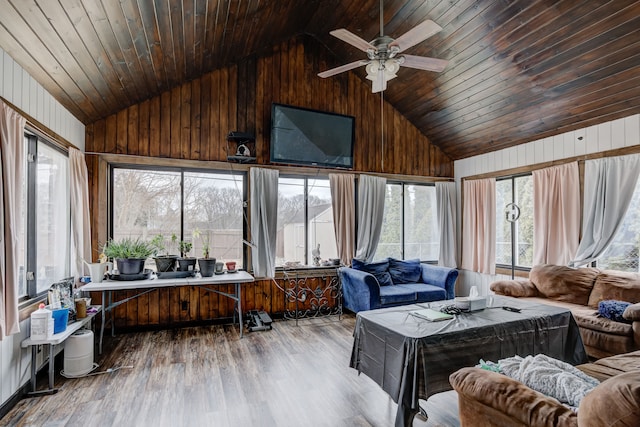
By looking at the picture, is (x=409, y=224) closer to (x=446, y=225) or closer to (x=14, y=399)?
(x=446, y=225)

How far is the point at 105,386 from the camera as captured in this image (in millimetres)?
2891

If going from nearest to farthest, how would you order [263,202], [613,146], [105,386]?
[105,386], [613,146], [263,202]

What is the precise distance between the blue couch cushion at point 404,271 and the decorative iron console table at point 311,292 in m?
0.87

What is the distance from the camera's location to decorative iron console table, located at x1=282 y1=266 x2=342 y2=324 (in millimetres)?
5087

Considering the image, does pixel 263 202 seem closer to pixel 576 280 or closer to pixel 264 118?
pixel 264 118

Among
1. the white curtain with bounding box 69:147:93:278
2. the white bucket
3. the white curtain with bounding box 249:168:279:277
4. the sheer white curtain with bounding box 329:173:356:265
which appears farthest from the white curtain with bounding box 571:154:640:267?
the white curtain with bounding box 69:147:93:278

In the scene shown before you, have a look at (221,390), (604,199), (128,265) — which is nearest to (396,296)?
(221,390)

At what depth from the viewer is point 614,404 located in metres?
1.11

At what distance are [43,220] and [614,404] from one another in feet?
14.5

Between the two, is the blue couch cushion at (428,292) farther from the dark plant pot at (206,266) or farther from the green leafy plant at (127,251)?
the green leafy plant at (127,251)

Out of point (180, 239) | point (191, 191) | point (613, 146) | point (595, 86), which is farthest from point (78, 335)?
point (613, 146)

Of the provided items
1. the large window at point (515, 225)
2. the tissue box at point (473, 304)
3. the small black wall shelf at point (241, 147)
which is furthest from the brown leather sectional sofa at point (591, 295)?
the small black wall shelf at point (241, 147)

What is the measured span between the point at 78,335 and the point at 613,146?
632cm

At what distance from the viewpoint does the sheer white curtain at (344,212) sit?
210 inches
